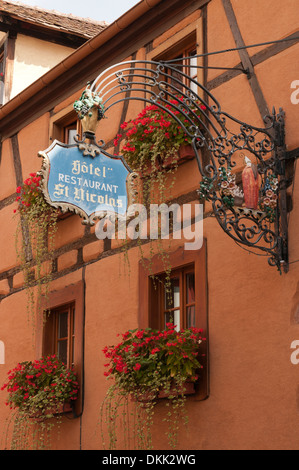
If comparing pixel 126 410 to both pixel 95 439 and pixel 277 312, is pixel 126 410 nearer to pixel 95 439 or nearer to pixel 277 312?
pixel 95 439

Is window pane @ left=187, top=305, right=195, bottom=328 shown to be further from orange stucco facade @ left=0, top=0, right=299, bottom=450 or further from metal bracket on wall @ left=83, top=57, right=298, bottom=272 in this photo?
metal bracket on wall @ left=83, top=57, right=298, bottom=272

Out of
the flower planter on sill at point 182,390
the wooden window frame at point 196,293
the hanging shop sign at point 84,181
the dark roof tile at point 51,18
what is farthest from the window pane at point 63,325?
the dark roof tile at point 51,18

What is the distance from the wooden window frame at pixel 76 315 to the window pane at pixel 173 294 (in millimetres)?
1282

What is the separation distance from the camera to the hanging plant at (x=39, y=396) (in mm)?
8320

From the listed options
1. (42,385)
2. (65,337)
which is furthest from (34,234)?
(42,385)

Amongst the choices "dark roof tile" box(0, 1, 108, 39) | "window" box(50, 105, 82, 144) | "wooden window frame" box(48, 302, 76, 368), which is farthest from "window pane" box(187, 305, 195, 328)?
"dark roof tile" box(0, 1, 108, 39)

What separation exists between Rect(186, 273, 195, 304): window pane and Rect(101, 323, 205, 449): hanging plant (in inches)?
13.1

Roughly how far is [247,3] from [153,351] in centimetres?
336

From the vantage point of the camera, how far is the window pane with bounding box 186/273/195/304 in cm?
768

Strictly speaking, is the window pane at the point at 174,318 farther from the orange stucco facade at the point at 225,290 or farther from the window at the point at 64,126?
the window at the point at 64,126

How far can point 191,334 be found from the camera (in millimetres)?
7055

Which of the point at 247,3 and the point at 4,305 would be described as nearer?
the point at 247,3
